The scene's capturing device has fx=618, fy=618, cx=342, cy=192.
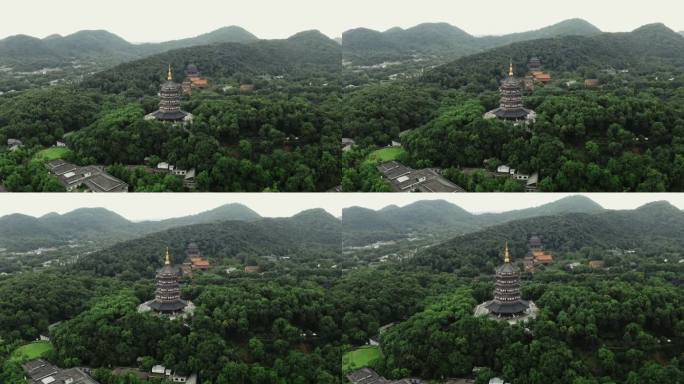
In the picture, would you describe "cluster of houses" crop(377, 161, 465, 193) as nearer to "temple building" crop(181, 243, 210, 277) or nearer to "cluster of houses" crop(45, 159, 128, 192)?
"cluster of houses" crop(45, 159, 128, 192)

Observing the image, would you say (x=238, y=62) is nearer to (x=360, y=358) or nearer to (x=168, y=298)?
(x=168, y=298)

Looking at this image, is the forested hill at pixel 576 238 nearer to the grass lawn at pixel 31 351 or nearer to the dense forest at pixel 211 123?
the dense forest at pixel 211 123

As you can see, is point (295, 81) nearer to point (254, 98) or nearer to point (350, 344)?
point (254, 98)

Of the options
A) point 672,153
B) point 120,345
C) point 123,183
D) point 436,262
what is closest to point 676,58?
point 672,153

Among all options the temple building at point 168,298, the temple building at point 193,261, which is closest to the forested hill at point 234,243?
the temple building at point 193,261

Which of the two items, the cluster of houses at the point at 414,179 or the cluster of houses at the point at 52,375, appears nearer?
the cluster of houses at the point at 414,179

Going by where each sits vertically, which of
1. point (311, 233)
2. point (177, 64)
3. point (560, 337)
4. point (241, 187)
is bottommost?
point (560, 337)
